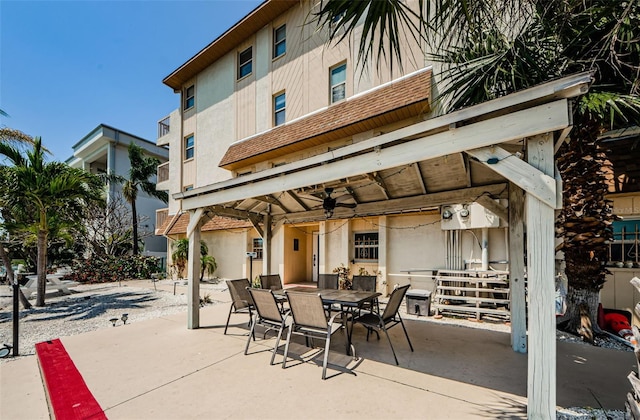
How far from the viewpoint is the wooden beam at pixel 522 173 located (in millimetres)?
2582

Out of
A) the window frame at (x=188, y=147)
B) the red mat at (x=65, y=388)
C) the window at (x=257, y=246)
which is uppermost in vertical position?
the window frame at (x=188, y=147)

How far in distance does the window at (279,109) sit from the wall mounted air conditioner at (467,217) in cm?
725

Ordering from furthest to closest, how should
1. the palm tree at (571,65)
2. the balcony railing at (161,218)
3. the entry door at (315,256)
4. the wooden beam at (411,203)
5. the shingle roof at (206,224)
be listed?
the balcony railing at (161,218) → the shingle roof at (206,224) → the entry door at (315,256) → the wooden beam at (411,203) → the palm tree at (571,65)

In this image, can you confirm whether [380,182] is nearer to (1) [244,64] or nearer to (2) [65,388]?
(2) [65,388]

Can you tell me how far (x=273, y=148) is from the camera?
10.6 metres

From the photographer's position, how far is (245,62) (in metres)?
13.5

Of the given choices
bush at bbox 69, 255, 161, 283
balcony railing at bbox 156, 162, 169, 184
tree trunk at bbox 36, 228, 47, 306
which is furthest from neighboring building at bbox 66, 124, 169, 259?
tree trunk at bbox 36, 228, 47, 306

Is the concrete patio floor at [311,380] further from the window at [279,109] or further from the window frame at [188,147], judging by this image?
the window frame at [188,147]

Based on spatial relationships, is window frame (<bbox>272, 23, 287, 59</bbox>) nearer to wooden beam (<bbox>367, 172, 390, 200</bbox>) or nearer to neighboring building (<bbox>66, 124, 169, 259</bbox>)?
wooden beam (<bbox>367, 172, 390, 200</bbox>)

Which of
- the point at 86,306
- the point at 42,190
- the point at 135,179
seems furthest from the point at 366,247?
the point at 135,179

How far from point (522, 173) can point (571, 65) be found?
323 centimetres

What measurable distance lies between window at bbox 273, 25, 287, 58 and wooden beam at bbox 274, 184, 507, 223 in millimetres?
7990

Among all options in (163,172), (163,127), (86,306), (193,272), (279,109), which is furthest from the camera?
(163,127)

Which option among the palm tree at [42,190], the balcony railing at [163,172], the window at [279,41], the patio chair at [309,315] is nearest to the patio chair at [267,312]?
the patio chair at [309,315]
